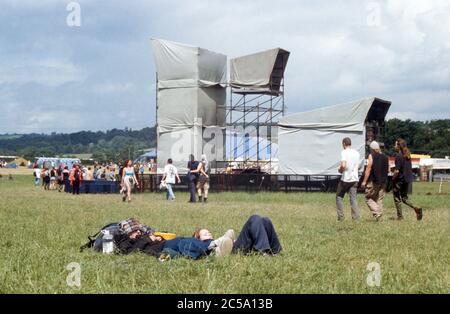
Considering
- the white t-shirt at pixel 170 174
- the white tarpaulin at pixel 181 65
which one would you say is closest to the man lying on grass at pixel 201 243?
the white t-shirt at pixel 170 174

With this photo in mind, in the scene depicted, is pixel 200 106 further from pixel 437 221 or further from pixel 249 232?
pixel 249 232

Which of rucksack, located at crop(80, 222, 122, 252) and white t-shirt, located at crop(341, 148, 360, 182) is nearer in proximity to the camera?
rucksack, located at crop(80, 222, 122, 252)

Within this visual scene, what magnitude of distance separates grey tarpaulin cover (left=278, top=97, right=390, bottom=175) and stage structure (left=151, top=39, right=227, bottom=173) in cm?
490

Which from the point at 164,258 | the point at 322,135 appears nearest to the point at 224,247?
the point at 164,258

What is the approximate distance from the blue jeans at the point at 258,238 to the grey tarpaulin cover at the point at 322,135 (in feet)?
84.5

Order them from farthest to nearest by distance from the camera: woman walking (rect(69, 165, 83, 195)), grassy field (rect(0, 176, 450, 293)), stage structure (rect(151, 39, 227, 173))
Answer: stage structure (rect(151, 39, 227, 173)) → woman walking (rect(69, 165, 83, 195)) → grassy field (rect(0, 176, 450, 293))

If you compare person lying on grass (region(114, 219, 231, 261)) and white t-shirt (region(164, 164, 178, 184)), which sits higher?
white t-shirt (region(164, 164, 178, 184))

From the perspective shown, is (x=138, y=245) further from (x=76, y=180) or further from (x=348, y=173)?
(x=76, y=180)

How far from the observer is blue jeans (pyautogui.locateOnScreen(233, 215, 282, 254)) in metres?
8.80

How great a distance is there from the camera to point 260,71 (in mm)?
39719

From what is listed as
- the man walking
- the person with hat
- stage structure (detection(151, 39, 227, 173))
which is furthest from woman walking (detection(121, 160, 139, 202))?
the person with hat

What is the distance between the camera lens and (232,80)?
133 feet

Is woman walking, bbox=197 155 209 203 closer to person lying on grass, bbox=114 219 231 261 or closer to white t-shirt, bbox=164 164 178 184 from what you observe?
white t-shirt, bbox=164 164 178 184

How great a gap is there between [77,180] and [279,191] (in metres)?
11.0
